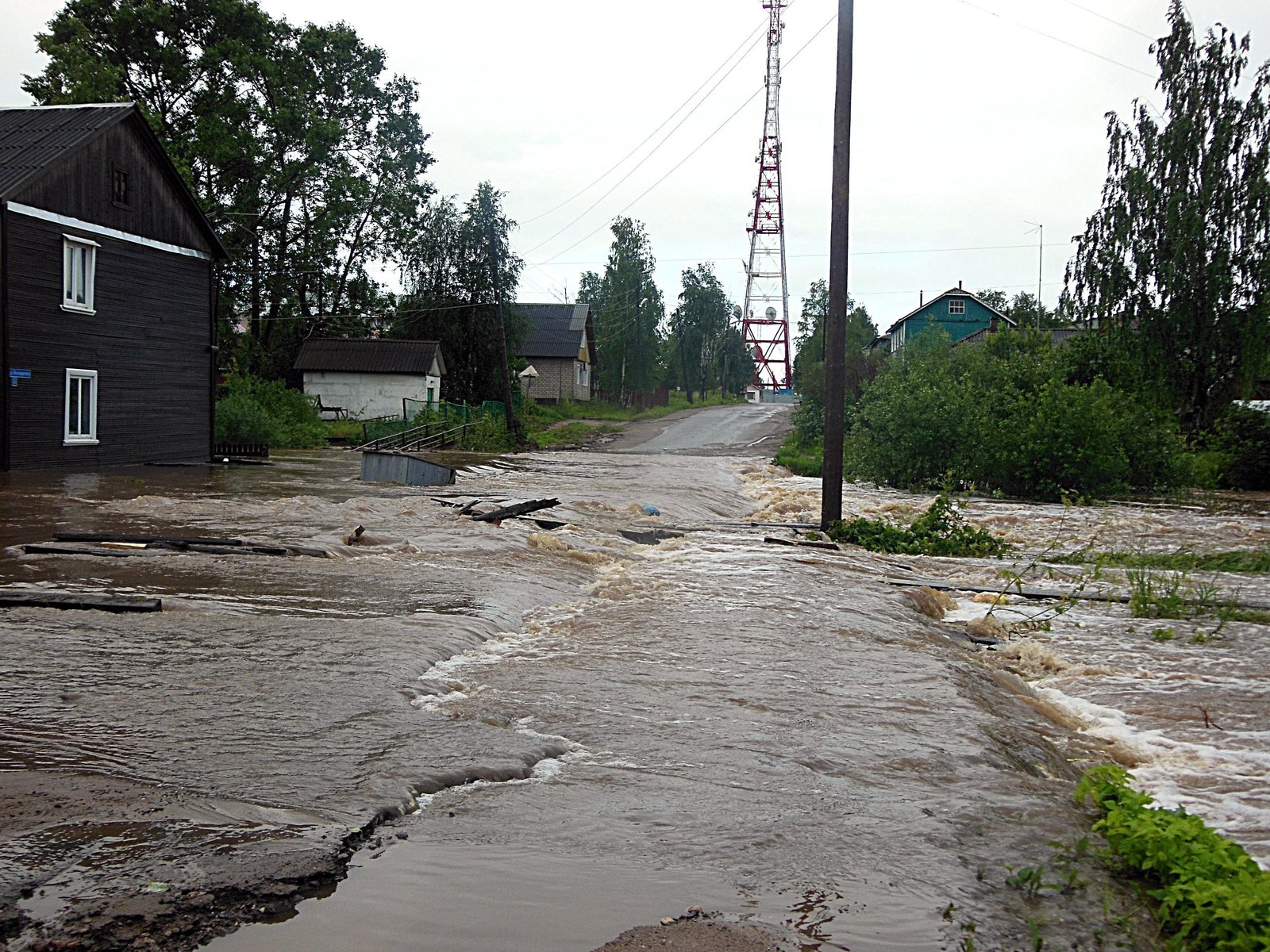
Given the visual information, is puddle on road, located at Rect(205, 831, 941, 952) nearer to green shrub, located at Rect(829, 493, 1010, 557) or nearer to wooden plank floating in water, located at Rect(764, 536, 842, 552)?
wooden plank floating in water, located at Rect(764, 536, 842, 552)

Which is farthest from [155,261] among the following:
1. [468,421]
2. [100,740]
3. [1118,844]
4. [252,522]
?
[1118,844]

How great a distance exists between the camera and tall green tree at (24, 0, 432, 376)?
44312mm

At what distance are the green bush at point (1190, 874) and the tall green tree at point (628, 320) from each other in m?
72.6

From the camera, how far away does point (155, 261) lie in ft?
92.3

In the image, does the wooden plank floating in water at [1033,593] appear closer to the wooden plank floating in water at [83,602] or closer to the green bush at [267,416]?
the wooden plank floating in water at [83,602]

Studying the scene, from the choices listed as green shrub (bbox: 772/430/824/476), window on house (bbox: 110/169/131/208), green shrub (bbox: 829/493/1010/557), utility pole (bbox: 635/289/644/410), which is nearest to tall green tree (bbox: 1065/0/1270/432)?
green shrub (bbox: 772/430/824/476)

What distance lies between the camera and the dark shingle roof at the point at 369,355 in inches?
1989

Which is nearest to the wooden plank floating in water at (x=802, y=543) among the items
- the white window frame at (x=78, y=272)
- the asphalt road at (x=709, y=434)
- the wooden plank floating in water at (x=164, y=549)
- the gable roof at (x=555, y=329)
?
the wooden plank floating in water at (x=164, y=549)

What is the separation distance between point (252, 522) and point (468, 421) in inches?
1231

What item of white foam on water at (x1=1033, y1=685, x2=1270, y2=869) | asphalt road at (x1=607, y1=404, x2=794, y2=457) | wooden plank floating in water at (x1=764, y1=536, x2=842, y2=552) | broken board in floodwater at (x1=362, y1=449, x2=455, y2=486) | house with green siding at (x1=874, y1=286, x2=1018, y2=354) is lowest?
white foam on water at (x1=1033, y1=685, x2=1270, y2=869)

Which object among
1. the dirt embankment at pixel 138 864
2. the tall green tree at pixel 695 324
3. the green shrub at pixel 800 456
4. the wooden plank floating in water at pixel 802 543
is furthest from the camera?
the tall green tree at pixel 695 324

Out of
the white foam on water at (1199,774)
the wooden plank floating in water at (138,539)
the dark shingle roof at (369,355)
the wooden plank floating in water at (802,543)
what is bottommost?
the white foam on water at (1199,774)

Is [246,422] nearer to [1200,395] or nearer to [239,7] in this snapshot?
[239,7]

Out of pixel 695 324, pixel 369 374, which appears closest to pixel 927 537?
pixel 369 374
